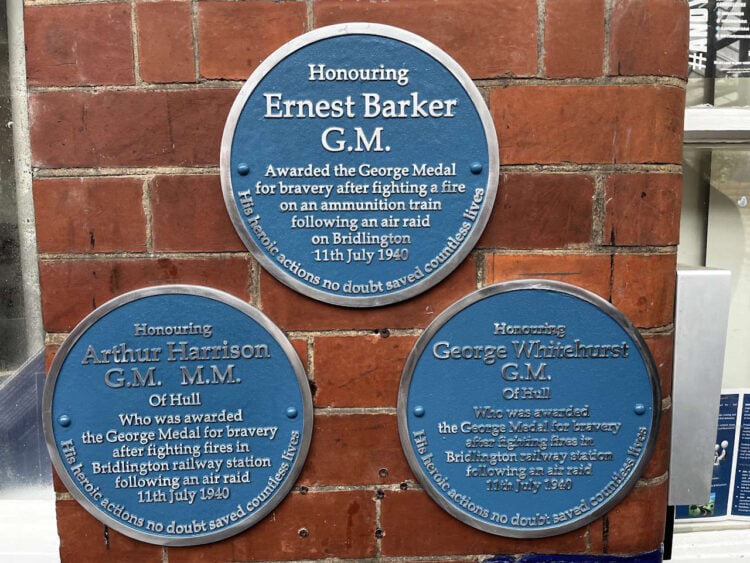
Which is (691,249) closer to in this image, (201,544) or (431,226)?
(431,226)

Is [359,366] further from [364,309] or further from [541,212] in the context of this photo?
[541,212]

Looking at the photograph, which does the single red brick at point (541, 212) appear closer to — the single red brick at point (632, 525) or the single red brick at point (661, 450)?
the single red brick at point (661, 450)

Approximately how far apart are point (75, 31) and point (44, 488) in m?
1.34

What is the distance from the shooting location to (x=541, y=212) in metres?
1.13

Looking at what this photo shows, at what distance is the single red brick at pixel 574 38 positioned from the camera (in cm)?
108

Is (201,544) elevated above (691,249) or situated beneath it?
situated beneath

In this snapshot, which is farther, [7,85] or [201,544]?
[7,85]

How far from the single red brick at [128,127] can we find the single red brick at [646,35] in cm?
73

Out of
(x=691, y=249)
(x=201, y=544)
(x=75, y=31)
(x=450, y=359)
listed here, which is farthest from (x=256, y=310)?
(x=691, y=249)

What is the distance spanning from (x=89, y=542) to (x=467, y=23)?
127 centimetres

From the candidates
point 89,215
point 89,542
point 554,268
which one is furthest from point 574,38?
point 89,542

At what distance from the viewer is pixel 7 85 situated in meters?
1.68

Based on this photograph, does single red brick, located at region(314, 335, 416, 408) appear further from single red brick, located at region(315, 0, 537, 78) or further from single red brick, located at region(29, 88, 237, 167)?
single red brick, located at region(315, 0, 537, 78)

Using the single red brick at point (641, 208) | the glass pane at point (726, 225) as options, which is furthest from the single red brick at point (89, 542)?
the glass pane at point (726, 225)
